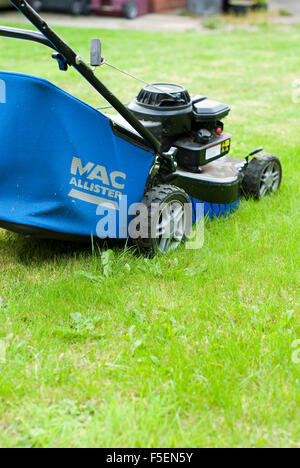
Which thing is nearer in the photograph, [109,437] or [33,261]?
[109,437]

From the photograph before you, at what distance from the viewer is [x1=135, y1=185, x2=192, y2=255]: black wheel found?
237 cm

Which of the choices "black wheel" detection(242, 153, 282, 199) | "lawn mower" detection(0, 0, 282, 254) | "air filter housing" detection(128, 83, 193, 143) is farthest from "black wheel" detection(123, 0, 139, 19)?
"air filter housing" detection(128, 83, 193, 143)

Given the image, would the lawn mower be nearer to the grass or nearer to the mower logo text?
the mower logo text

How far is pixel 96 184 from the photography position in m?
2.21

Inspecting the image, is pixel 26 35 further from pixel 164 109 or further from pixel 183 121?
pixel 183 121

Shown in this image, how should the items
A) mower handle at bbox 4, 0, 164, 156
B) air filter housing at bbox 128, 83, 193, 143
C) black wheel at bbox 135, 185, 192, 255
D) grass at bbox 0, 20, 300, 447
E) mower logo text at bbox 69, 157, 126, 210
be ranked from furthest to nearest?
1. air filter housing at bbox 128, 83, 193, 143
2. black wheel at bbox 135, 185, 192, 255
3. mower logo text at bbox 69, 157, 126, 210
4. mower handle at bbox 4, 0, 164, 156
5. grass at bbox 0, 20, 300, 447

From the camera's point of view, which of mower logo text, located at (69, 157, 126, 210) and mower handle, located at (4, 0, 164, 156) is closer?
mower handle, located at (4, 0, 164, 156)

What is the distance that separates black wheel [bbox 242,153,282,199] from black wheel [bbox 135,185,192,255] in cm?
56

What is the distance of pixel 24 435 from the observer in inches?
61.7

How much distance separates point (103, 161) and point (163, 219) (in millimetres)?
401

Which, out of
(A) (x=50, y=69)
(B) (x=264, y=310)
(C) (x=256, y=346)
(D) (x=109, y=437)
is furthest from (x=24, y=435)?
Result: (A) (x=50, y=69)

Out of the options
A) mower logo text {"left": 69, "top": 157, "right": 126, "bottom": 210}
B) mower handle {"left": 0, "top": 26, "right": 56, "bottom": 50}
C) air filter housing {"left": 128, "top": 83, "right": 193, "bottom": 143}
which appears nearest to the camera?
mower handle {"left": 0, "top": 26, "right": 56, "bottom": 50}

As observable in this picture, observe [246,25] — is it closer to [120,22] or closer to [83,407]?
[120,22]

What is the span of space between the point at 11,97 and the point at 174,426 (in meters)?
1.21
